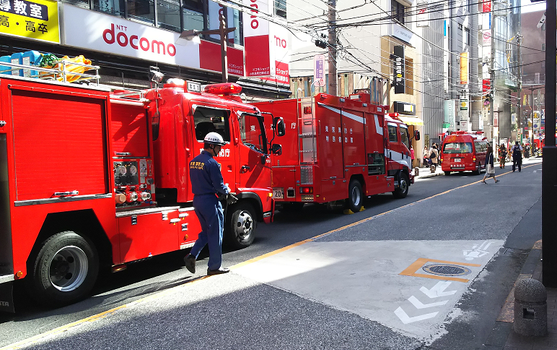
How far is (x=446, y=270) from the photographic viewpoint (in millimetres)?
6539

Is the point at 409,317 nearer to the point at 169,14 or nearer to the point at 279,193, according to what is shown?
the point at 279,193

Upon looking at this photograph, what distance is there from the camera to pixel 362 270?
6629mm

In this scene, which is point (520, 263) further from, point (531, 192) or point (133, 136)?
point (531, 192)

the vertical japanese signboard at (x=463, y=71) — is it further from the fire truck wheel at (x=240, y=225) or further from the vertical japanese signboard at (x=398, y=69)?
the fire truck wheel at (x=240, y=225)

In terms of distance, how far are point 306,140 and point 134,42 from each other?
6.80m

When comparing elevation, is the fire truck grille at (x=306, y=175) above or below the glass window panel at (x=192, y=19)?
below

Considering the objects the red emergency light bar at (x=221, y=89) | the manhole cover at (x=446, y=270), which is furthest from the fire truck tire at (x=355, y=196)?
the manhole cover at (x=446, y=270)

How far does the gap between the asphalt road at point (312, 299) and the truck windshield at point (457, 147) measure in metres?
20.2

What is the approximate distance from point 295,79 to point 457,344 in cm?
2664

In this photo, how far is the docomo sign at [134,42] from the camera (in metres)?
13.8

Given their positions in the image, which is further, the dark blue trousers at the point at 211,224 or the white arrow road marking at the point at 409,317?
the dark blue trousers at the point at 211,224

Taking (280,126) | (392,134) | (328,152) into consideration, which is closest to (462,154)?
(392,134)

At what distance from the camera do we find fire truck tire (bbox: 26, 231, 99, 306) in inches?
203

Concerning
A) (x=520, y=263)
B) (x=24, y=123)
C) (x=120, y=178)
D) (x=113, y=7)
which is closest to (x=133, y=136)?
(x=120, y=178)
